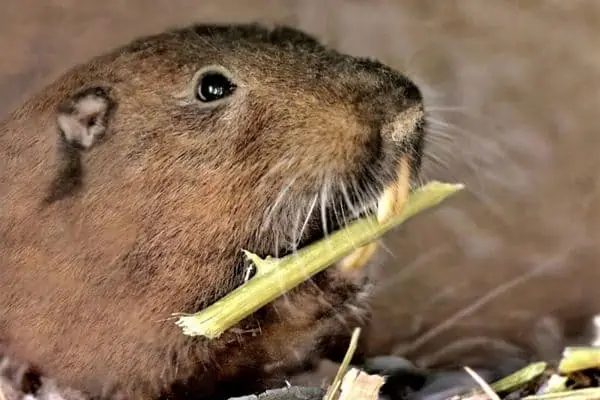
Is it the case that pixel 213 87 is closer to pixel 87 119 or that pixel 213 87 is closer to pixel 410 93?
pixel 87 119

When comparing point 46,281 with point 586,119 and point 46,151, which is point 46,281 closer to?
point 46,151

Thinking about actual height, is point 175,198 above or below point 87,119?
below

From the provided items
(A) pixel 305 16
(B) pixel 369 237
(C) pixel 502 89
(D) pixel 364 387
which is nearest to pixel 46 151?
(B) pixel 369 237

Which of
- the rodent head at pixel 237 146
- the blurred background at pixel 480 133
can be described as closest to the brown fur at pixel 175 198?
the rodent head at pixel 237 146

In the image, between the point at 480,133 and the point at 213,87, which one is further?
the point at 480,133

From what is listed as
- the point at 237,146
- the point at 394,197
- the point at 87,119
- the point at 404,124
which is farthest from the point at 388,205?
the point at 87,119

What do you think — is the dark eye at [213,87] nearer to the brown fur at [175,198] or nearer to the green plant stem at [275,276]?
the brown fur at [175,198]
